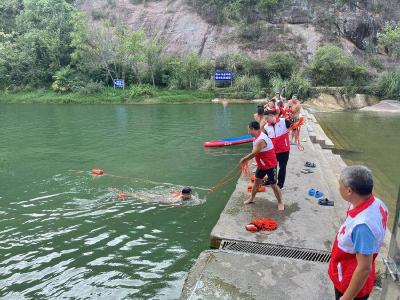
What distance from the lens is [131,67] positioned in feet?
126

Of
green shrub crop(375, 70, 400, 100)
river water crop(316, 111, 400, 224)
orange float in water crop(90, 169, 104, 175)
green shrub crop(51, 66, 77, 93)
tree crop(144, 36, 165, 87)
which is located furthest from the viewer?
green shrub crop(51, 66, 77, 93)

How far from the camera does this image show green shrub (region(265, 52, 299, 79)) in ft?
118

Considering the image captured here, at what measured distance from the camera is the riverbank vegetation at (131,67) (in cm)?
3425

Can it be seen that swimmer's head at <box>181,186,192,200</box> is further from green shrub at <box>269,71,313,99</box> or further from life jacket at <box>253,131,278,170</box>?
green shrub at <box>269,71,313,99</box>

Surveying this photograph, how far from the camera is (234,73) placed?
121 feet

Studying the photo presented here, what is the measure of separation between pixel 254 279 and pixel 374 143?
13.7 m

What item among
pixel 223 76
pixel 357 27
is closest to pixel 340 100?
pixel 223 76

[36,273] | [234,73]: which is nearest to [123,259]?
[36,273]

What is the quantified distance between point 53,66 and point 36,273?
37973 millimetres

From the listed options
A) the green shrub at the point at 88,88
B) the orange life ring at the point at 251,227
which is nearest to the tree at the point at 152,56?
the green shrub at the point at 88,88

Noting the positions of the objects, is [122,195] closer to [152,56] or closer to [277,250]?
[277,250]

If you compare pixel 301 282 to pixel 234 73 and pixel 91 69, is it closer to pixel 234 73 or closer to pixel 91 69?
pixel 234 73

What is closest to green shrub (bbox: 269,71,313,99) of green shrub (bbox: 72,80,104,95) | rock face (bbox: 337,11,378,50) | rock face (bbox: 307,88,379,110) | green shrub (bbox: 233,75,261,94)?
rock face (bbox: 307,88,379,110)

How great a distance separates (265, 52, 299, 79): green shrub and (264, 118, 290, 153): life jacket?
29889mm
